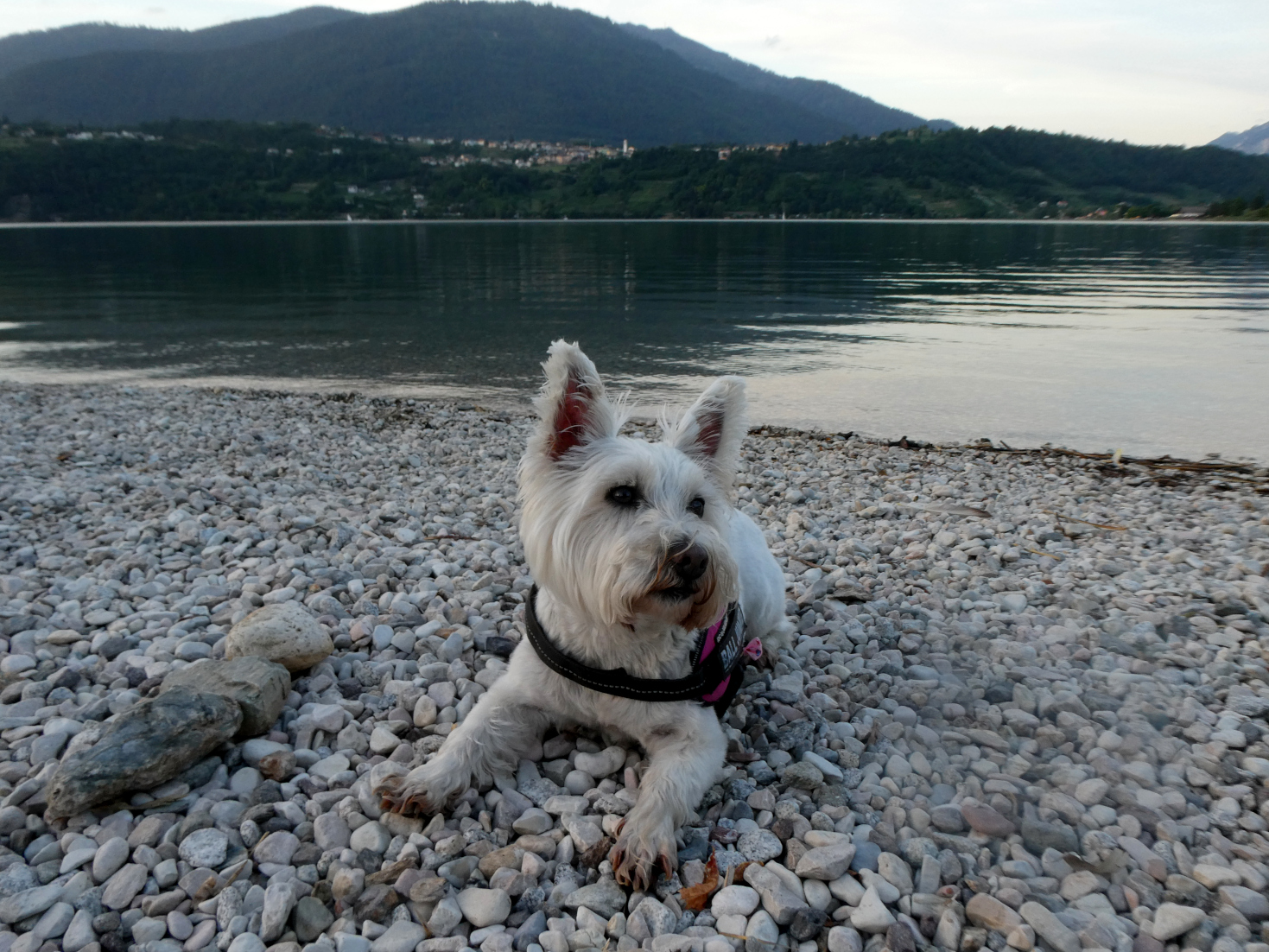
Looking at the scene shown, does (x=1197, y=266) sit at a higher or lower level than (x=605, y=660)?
higher

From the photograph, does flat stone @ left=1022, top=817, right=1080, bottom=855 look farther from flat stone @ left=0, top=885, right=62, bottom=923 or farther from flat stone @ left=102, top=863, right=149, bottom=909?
flat stone @ left=0, top=885, right=62, bottom=923

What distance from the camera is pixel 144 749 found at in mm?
3258

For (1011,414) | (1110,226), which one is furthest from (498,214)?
(1011,414)

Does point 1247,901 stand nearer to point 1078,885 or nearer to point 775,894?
point 1078,885

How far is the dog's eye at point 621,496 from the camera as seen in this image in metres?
3.36

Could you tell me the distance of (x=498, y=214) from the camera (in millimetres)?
135875

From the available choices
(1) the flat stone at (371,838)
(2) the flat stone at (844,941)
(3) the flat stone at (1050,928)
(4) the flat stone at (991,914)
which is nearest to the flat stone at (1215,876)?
(3) the flat stone at (1050,928)

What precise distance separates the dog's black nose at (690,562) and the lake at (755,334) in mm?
10913

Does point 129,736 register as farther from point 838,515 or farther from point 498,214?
point 498,214

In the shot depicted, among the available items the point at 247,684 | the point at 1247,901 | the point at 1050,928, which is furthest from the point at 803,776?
the point at 247,684

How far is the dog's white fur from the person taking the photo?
10.4ft

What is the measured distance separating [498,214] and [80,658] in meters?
141

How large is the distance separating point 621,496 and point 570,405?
1.64 feet

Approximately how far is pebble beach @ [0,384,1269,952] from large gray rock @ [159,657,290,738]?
0.02m
